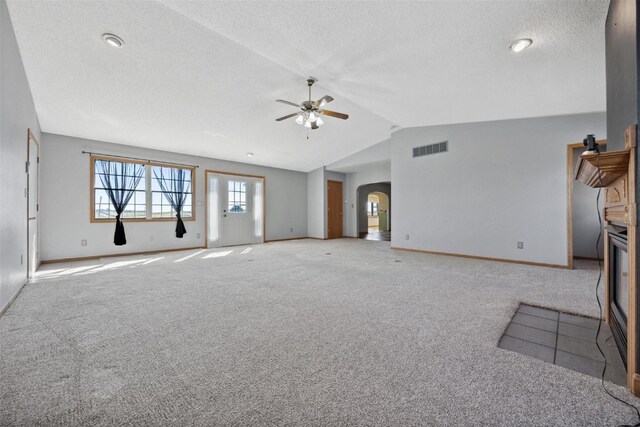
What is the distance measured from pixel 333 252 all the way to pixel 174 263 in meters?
3.44

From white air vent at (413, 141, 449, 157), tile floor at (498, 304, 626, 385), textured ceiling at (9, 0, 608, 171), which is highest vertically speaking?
textured ceiling at (9, 0, 608, 171)

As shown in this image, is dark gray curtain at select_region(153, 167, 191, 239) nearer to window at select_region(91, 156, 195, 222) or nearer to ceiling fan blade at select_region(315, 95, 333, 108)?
window at select_region(91, 156, 195, 222)

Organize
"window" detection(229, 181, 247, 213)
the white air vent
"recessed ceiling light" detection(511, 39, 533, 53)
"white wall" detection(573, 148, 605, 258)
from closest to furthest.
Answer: "recessed ceiling light" detection(511, 39, 533, 53) < "white wall" detection(573, 148, 605, 258) < the white air vent < "window" detection(229, 181, 247, 213)

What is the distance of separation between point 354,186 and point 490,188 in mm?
5197

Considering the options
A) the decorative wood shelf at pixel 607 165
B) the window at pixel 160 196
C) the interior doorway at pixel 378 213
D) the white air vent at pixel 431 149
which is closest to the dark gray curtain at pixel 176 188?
the window at pixel 160 196

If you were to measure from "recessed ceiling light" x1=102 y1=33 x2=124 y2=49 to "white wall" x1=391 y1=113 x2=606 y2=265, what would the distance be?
585cm

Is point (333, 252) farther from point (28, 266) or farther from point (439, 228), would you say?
point (28, 266)

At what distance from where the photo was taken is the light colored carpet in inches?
52.9

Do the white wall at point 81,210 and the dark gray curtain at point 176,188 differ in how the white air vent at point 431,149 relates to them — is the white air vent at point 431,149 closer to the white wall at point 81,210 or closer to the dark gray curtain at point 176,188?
the white wall at point 81,210

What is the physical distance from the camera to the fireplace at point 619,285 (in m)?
1.86

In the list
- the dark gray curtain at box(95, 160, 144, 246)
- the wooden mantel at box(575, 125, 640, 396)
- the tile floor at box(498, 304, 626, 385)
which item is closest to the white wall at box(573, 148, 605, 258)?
the tile floor at box(498, 304, 626, 385)

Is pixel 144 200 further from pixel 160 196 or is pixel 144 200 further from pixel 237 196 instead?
pixel 237 196

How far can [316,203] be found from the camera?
32.1 feet

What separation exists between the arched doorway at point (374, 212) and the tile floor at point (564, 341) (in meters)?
7.06
